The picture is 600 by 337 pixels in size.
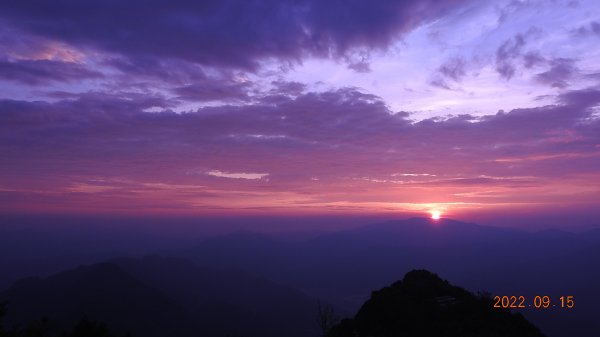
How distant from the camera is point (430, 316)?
127 ft

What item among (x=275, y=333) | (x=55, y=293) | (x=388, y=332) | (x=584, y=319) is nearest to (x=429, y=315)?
(x=388, y=332)

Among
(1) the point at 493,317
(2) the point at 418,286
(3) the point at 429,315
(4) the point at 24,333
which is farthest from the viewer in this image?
(2) the point at 418,286

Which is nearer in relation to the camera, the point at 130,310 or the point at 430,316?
the point at 430,316

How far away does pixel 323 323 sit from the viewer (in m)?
35.2

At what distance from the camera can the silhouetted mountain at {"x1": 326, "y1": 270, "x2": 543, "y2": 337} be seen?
3478 cm

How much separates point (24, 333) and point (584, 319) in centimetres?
18185

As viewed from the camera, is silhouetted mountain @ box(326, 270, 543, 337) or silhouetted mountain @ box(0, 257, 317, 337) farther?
silhouetted mountain @ box(0, 257, 317, 337)

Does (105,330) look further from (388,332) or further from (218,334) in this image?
(218,334)

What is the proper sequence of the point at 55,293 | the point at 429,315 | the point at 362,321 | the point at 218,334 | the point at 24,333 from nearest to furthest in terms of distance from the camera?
1. the point at 24,333
2. the point at 429,315
3. the point at 362,321
4. the point at 218,334
5. the point at 55,293

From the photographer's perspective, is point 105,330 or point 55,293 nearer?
point 105,330

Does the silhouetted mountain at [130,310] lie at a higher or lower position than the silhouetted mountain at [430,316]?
lower

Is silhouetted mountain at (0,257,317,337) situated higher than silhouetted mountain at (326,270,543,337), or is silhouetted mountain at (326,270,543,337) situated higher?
silhouetted mountain at (326,270,543,337)

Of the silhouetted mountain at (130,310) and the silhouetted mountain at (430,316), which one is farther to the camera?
the silhouetted mountain at (130,310)

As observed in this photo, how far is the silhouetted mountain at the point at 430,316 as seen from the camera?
1369 inches
